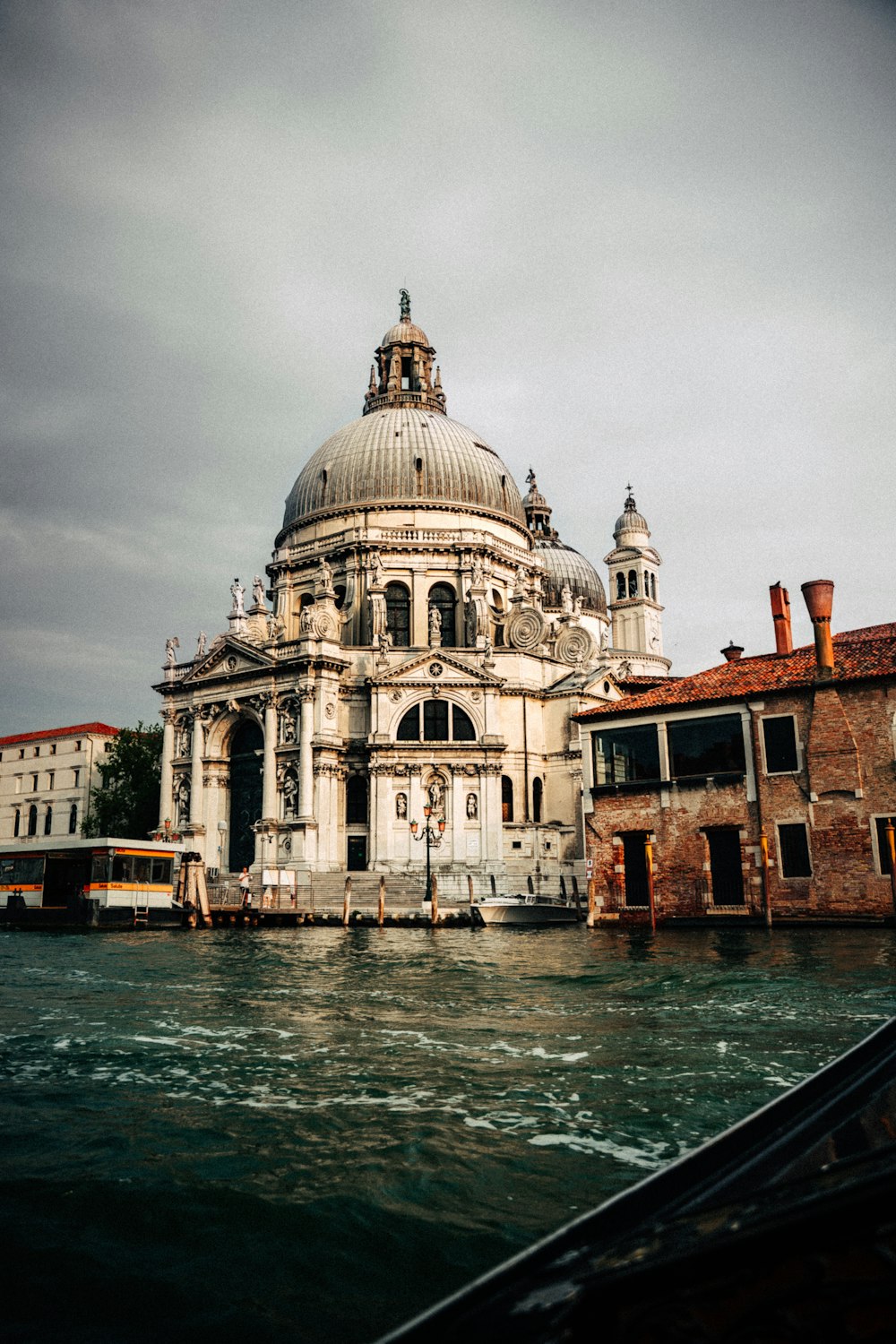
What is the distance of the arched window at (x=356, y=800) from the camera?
40531 mm

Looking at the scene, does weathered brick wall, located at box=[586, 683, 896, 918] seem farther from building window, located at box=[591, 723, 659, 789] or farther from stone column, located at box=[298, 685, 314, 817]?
stone column, located at box=[298, 685, 314, 817]

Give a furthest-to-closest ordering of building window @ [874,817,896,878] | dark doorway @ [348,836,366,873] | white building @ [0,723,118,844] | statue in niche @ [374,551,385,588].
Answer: white building @ [0,723,118,844]
statue in niche @ [374,551,385,588]
dark doorway @ [348,836,366,873]
building window @ [874,817,896,878]

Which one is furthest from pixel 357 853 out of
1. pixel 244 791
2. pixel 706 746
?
pixel 706 746

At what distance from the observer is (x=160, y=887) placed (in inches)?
1310

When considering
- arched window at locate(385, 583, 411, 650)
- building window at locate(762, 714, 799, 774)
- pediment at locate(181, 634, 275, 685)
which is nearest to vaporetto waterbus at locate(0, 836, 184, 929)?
pediment at locate(181, 634, 275, 685)

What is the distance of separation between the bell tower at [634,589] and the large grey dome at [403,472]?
17889 millimetres

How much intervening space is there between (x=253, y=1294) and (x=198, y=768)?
39992 mm

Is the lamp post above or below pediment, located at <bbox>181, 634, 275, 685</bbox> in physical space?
below

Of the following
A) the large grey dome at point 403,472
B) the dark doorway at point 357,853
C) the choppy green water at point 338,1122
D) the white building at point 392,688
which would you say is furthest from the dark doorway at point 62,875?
the large grey dome at point 403,472

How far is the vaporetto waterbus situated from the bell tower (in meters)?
39.4

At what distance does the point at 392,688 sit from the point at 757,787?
20.3 meters

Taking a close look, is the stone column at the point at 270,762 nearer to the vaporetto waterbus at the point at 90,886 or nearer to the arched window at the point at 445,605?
the vaporetto waterbus at the point at 90,886

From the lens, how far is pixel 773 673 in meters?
23.3

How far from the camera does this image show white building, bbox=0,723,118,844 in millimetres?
55219
